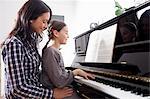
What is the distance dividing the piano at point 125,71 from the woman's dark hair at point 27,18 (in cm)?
57

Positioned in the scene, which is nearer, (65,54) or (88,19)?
(88,19)

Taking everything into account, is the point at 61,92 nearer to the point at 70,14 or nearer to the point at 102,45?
the point at 102,45

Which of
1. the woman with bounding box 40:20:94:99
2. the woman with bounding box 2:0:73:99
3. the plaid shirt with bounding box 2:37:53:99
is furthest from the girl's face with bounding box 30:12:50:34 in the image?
the woman with bounding box 40:20:94:99

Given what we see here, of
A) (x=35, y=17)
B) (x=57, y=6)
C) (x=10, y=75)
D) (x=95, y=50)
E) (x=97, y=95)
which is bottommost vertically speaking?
(x=97, y=95)

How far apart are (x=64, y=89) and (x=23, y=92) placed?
0.45 meters

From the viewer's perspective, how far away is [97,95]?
1545mm

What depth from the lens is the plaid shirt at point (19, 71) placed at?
1417mm

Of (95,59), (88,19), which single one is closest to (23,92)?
(95,59)

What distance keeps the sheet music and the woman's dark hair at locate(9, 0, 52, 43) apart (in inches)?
28.3

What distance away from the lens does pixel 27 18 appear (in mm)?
1541

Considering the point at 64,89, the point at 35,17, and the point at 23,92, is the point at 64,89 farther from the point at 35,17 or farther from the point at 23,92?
the point at 35,17

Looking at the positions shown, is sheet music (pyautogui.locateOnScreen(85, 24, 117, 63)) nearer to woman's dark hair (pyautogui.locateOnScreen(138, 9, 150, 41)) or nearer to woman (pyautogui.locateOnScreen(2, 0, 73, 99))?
woman's dark hair (pyautogui.locateOnScreen(138, 9, 150, 41))

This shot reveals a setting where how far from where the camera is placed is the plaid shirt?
1.42 meters

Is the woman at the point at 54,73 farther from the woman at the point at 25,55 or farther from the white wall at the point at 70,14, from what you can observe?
the white wall at the point at 70,14
